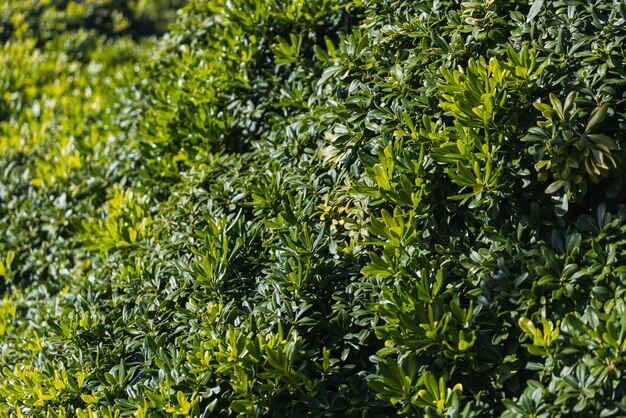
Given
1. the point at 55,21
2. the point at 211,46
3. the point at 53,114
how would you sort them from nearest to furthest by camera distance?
1. the point at 211,46
2. the point at 53,114
3. the point at 55,21

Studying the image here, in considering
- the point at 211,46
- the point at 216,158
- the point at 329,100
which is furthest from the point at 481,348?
the point at 211,46

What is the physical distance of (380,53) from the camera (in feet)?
12.2

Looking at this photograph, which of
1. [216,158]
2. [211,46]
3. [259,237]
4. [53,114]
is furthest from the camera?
[53,114]

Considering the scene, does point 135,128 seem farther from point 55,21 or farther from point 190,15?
point 55,21

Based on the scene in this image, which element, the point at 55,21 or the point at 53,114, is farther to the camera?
the point at 55,21

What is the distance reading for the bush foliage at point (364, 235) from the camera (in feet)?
9.30

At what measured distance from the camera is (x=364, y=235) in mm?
3189

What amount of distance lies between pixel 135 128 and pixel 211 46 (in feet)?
2.79

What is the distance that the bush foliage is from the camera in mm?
2834

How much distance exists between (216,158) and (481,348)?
6.66 feet

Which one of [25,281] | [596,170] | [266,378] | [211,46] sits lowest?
[25,281]

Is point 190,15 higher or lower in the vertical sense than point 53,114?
higher

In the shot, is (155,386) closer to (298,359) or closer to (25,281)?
(298,359)

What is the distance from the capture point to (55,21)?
8266mm
